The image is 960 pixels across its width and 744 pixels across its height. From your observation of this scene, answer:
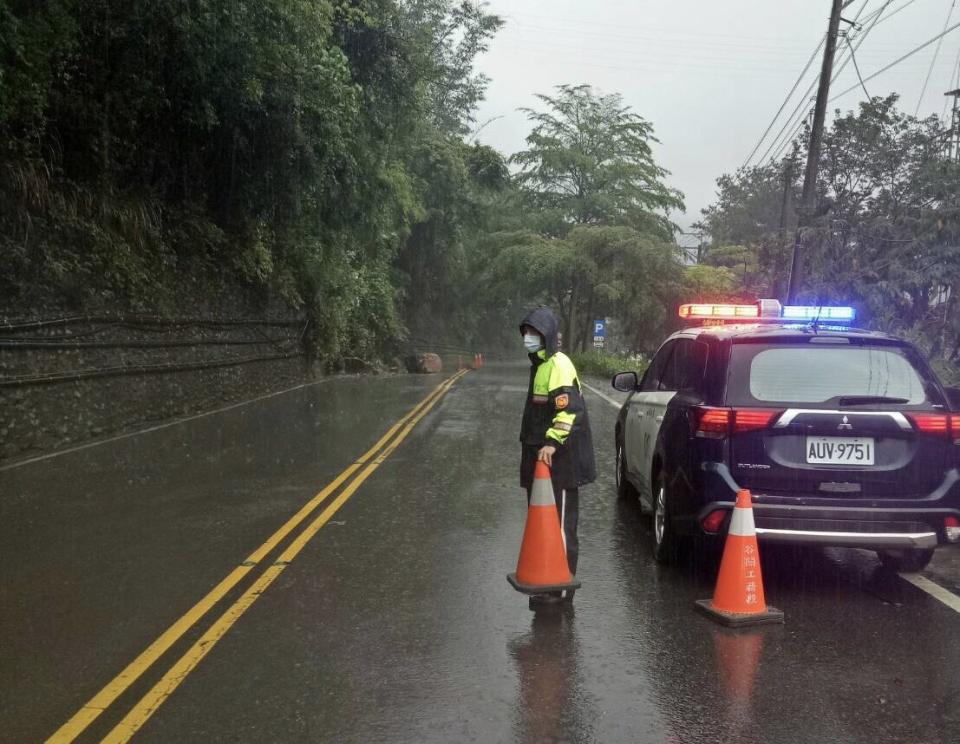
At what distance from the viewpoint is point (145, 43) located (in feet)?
41.9

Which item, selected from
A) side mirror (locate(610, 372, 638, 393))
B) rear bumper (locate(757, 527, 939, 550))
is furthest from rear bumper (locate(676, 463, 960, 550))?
side mirror (locate(610, 372, 638, 393))

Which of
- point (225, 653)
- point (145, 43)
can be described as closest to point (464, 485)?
point (225, 653)

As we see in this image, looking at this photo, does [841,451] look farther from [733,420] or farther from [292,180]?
[292,180]

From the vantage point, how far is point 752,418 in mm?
5570

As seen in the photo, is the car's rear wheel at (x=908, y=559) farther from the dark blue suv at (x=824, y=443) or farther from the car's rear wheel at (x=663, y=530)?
the car's rear wheel at (x=663, y=530)

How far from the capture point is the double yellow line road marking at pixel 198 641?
3840mm

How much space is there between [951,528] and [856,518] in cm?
65

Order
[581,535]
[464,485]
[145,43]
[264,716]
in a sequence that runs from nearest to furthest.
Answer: [264,716] → [581,535] → [464,485] → [145,43]

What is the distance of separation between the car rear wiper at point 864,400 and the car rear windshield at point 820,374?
14 millimetres

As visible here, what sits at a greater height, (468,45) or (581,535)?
(468,45)

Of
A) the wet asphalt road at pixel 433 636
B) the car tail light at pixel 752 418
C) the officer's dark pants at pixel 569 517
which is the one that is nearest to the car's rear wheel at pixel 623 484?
the wet asphalt road at pixel 433 636

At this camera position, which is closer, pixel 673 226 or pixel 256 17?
pixel 256 17

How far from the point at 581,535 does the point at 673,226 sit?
1698 inches

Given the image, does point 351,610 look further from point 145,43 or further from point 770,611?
point 145,43
